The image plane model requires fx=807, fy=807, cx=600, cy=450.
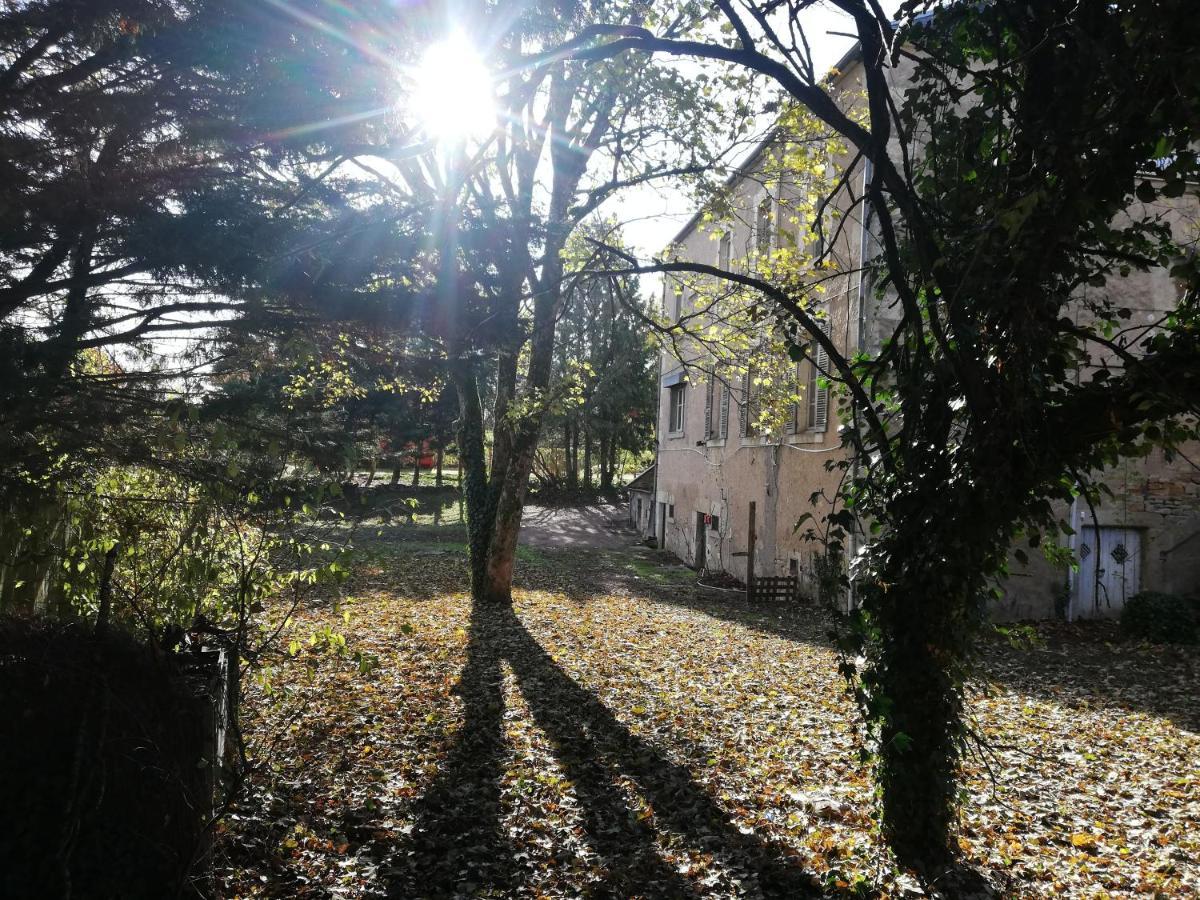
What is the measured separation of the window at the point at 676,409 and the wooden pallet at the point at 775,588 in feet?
31.5

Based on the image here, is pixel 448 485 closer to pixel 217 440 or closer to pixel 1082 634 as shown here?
pixel 1082 634

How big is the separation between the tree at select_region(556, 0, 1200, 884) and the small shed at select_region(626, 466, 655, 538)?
80.6 ft

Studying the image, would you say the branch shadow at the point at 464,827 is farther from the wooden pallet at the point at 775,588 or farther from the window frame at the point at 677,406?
the window frame at the point at 677,406

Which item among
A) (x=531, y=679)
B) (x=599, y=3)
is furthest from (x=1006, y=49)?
(x=531, y=679)

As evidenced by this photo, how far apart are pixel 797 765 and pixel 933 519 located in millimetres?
3052

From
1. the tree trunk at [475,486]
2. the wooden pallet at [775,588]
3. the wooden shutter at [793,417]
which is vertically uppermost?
the wooden shutter at [793,417]

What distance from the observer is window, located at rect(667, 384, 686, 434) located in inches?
984

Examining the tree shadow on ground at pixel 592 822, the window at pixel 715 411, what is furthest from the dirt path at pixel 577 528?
the tree shadow on ground at pixel 592 822

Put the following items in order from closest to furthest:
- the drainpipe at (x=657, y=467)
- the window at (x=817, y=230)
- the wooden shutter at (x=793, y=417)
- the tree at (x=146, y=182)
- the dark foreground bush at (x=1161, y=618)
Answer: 1. the tree at (x=146, y=182)
2. the window at (x=817, y=230)
3. the dark foreground bush at (x=1161, y=618)
4. the wooden shutter at (x=793, y=417)
5. the drainpipe at (x=657, y=467)

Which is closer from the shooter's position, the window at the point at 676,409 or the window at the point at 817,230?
the window at the point at 817,230

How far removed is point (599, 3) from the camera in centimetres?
736

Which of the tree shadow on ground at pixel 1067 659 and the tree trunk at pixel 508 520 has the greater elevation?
the tree trunk at pixel 508 520

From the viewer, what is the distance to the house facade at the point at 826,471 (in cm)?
1288

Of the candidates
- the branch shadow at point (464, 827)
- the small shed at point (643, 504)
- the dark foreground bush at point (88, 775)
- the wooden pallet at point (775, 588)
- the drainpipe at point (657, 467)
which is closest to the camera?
the dark foreground bush at point (88, 775)
